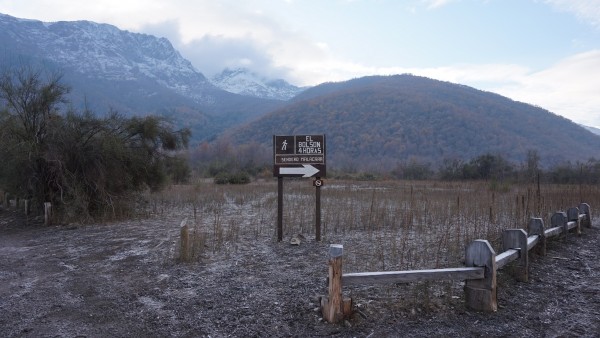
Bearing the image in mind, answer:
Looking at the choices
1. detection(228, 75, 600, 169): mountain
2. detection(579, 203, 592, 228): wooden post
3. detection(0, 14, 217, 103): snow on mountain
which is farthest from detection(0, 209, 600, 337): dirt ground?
detection(0, 14, 217, 103): snow on mountain

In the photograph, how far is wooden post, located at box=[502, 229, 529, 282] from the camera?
6.15 m

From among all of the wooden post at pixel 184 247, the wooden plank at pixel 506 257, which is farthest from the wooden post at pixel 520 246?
the wooden post at pixel 184 247

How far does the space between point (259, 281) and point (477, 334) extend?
3.12m

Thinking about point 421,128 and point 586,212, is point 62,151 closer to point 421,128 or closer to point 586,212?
point 586,212

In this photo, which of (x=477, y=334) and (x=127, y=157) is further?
(x=127, y=157)

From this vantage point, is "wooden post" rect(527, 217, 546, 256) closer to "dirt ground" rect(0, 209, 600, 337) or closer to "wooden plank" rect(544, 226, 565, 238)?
"wooden plank" rect(544, 226, 565, 238)

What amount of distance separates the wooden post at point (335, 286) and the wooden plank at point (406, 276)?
119 millimetres

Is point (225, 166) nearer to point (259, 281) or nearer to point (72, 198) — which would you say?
point (72, 198)

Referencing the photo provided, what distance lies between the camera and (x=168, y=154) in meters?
17.4

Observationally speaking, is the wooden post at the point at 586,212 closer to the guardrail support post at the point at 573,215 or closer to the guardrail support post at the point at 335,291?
the guardrail support post at the point at 573,215

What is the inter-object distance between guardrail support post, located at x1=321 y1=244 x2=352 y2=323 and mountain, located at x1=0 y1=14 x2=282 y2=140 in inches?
3901

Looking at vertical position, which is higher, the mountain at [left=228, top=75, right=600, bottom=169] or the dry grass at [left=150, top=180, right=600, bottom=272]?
the mountain at [left=228, top=75, right=600, bottom=169]

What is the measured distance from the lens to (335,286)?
15.6ft

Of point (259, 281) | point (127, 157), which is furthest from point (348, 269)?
point (127, 157)
